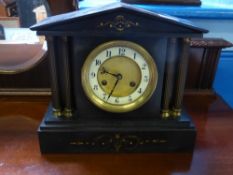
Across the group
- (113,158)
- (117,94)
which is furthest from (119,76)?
(113,158)

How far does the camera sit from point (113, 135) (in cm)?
51

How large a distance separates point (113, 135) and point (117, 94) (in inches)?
3.2

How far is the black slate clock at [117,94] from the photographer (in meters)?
0.48

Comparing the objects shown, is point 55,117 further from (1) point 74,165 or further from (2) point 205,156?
(2) point 205,156

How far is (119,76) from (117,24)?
0.11 m

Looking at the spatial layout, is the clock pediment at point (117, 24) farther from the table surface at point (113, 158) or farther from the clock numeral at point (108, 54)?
the table surface at point (113, 158)

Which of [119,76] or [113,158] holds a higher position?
[119,76]

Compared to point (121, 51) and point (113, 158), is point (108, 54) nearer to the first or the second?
point (121, 51)

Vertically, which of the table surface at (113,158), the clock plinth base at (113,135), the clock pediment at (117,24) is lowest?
the table surface at (113,158)

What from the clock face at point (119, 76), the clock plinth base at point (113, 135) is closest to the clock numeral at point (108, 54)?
the clock face at point (119, 76)

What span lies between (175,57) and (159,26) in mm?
80

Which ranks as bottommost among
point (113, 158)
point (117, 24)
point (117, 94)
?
point (113, 158)

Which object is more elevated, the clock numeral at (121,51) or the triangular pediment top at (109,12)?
the triangular pediment top at (109,12)

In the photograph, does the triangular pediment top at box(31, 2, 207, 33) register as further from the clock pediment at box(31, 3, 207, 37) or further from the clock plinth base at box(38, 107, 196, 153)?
the clock plinth base at box(38, 107, 196, 153)
